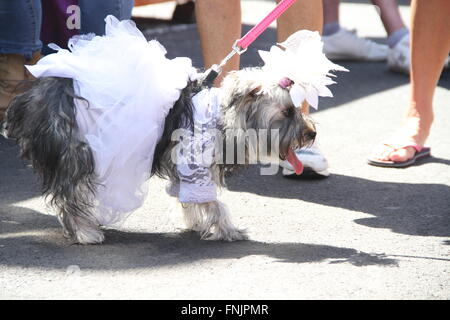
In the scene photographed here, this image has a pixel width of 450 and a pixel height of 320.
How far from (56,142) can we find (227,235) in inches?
34.2

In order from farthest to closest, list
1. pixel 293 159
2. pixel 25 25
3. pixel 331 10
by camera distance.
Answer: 1. pixel 331 10
2. pixel 25 25
3. pixel 293 159

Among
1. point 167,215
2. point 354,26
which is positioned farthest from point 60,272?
point 354,26

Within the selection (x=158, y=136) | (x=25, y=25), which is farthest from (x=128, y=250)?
(x=25, y=25)

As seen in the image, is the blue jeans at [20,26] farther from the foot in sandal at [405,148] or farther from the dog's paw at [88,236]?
the foot in sandal at [405,148]

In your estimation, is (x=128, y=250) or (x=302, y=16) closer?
(x=128, y=250)

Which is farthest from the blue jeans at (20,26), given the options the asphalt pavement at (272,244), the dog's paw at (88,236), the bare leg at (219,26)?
the dog's paw at (88,236)

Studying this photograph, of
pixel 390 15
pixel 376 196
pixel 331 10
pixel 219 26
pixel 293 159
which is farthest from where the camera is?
pixel 331 10


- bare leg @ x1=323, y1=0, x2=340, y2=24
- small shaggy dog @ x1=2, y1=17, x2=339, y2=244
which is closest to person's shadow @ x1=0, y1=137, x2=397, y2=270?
small shaggy dog @ x1=2, y1=17, x2=339, y2=244

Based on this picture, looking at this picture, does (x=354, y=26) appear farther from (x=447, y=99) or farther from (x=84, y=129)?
(x=84, y=129)

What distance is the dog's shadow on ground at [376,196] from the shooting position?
13.5 ft

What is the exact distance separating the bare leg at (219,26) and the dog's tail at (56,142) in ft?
4.21

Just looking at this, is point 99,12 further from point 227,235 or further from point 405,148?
point 405,148

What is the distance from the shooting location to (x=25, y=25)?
510 cm

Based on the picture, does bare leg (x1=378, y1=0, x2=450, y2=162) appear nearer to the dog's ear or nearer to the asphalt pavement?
the asphalt pavement
